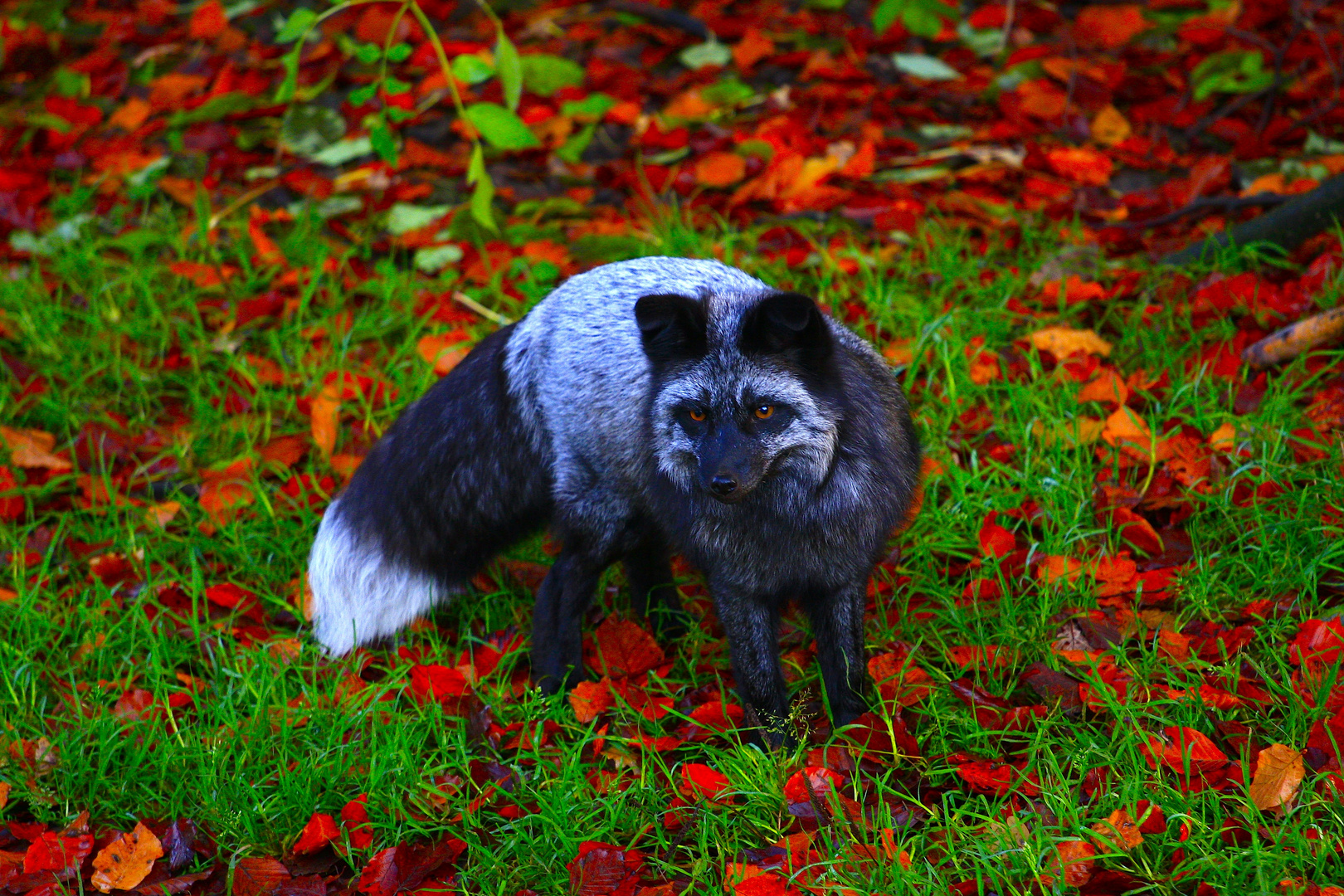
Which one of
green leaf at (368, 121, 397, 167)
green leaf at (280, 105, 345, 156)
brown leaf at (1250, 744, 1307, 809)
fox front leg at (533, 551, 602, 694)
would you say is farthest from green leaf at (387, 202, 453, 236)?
brown leaf at (1250, 744, 1307, 809)

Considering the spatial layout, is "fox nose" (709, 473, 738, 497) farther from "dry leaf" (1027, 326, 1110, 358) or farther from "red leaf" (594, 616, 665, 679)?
"dry leaf" (1027, 326, 1110, 358)

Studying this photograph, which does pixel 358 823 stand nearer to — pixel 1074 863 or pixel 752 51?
pixel 1074 863

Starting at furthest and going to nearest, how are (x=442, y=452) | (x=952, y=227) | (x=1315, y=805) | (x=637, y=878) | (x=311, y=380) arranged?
(x=952, y=227) → (x=311, y=380) → (x=442, y=452) → (x=637, y=878) → (x=1315, y=805)

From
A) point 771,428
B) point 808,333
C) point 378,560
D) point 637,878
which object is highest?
point 808,333

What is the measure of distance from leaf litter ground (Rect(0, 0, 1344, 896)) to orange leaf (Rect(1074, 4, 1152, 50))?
1.1 inches

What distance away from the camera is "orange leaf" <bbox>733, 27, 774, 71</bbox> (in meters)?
7.48

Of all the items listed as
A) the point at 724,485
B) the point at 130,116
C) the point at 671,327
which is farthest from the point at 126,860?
the point at 130,116

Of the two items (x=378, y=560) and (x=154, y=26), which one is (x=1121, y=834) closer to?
(x=378, y=560)

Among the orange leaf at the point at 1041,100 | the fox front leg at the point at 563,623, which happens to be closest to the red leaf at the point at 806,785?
the fox front leg at the point at 563,623

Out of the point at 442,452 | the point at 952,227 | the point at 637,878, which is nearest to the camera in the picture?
the point at 637,878

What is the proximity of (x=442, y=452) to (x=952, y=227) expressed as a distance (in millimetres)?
3103

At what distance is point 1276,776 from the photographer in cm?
300

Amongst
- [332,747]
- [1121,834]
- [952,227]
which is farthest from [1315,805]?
[952,227]

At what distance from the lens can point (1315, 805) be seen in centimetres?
291
